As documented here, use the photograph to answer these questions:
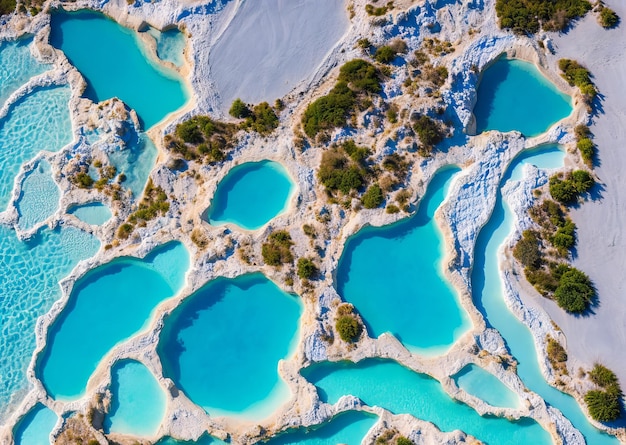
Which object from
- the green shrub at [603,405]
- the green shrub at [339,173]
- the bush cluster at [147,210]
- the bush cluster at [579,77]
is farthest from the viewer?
the bush cluster at [579,77]

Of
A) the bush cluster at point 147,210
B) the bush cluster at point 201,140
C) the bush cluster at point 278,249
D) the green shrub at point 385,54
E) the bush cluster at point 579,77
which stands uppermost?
the bush cluster at point 579,77

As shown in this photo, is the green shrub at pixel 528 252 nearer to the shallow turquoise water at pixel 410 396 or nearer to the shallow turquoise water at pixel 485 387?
the shallow turquoise water at pixel 485 387

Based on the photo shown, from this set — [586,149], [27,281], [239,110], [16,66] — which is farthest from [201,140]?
[586,149]

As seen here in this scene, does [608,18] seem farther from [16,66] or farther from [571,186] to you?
[16,66]

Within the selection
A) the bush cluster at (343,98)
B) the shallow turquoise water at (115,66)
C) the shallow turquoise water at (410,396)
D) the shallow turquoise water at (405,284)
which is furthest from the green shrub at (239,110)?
the shallow turquoise water at (410,396)

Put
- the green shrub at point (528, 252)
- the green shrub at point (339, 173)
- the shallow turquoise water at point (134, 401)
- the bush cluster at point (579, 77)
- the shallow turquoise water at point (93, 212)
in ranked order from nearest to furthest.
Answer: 1. the shallow turquoise water at point (134, 401)
2. the green shrub at point (528, 252)
3. the green shrub at point (339, 173)
4. the shallow turquoise water at point (93, 212)
5. the bush cluster at point (579, 77)

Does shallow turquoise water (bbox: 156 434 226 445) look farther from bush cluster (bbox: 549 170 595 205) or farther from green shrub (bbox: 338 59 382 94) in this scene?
bush cluster (bbox: 549 170 595 205)

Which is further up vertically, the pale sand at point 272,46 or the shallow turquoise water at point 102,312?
the pale sand at point 272,46
